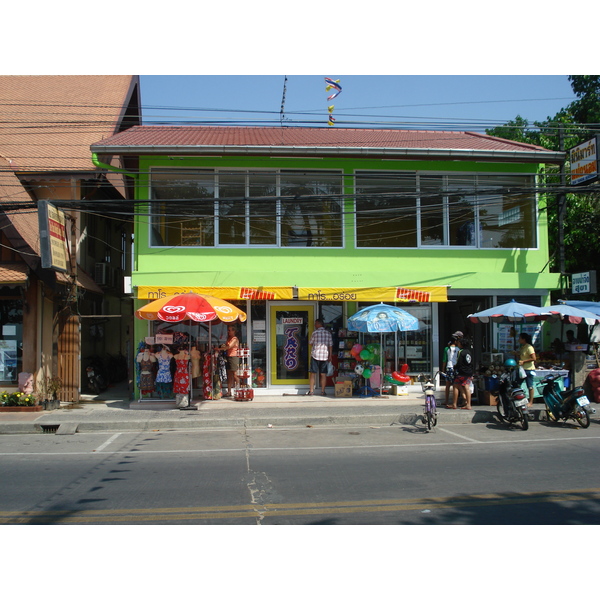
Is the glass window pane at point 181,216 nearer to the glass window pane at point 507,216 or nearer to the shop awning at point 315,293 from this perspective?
the shop awning at point 315,293

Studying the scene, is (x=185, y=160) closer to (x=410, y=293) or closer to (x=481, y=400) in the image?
(x=410, y=293)

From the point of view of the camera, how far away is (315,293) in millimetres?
14250

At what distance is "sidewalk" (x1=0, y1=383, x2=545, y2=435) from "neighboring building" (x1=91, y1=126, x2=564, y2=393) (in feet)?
5.36

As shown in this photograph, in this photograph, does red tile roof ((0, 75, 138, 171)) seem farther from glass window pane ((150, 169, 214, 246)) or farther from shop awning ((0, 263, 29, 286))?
shop awning ((0, 263, 29, 286))

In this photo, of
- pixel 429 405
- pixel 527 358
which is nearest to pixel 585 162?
pixel 527 358

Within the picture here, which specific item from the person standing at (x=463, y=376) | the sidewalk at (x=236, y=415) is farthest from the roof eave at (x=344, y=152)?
the sidewalk at (x=236, y=415)

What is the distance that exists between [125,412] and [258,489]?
719 cm

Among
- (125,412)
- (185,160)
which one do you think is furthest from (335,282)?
(125,412)

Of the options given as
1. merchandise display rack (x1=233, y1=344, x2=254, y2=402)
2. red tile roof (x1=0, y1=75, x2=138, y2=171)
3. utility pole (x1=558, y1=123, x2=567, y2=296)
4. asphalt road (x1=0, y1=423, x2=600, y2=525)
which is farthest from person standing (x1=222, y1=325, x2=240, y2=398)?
utility pole (x1=558, y1=123, x2=567, y2=296)

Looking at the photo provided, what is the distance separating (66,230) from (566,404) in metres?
12.7

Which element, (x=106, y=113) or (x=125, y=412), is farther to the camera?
(x=106, y=113)

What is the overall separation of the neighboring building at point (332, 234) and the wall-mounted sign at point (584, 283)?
52 centimetres

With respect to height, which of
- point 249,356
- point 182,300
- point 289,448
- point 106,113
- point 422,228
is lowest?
point 289,448

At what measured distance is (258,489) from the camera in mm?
6738
